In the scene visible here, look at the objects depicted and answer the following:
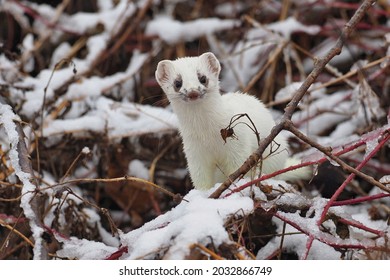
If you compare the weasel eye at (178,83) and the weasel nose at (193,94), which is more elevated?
the weasel eye at (178,83)

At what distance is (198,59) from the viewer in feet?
7.27

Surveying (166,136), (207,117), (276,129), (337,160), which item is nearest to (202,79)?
(207,117)

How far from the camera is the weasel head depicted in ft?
7.12

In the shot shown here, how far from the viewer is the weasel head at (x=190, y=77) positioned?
2.17 metres

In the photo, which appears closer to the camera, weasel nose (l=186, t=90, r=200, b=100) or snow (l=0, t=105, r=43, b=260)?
snow (l=0, t=105, r=43, b=260)

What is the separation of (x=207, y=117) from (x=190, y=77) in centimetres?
19

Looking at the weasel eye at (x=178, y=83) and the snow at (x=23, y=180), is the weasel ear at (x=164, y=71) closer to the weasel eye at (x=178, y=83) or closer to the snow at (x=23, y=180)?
Answer: the weasel eye at (x=178, y=83)

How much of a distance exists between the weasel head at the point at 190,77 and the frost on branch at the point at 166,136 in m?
0.19

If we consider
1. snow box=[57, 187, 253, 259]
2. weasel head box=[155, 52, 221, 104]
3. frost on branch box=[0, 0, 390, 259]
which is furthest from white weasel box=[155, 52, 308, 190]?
snow box=[57, 187, 253, 259]

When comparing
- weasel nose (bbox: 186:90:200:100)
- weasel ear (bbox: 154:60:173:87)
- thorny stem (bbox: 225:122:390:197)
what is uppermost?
weasel ear (bbox: 154:60:173:87)

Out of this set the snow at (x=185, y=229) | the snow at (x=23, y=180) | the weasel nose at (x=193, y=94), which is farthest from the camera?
the weasel nose at (x=193, y=94)

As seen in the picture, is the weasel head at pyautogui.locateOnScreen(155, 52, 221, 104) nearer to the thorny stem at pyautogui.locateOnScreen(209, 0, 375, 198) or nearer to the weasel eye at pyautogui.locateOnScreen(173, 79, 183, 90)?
the weasel eye at pyautogui.locateOnScreen(173, 79, 183, 90)

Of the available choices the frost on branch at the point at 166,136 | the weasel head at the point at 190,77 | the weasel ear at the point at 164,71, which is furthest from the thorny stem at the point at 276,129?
the weasel ear at the point at 164,71
